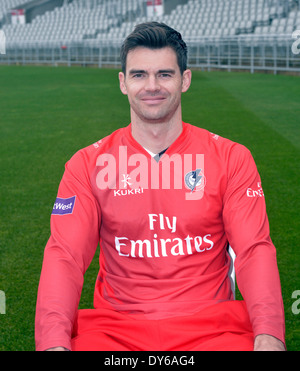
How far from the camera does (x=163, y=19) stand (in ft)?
80.7

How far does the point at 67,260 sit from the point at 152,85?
64 centimetres

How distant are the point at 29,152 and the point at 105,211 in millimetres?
5660

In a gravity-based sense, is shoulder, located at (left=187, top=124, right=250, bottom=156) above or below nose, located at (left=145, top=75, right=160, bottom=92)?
below

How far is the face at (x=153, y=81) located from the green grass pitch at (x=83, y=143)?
146cm

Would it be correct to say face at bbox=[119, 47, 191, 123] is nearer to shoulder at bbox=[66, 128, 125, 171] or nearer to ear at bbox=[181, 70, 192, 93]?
ear at bbox=[181, 70, 192, 93]

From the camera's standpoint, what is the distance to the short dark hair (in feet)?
6.55

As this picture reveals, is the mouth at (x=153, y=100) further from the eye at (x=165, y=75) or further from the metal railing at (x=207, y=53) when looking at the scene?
the metal railing at (x=207, y=53)

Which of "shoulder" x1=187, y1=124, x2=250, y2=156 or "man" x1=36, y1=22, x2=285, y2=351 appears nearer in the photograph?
"man" x1=36, y1=22, x2=285, y2=351

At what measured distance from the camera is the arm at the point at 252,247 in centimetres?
173

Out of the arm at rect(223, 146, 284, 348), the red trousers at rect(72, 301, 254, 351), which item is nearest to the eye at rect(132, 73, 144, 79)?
the arm at rect(223, 146, 284, 348)

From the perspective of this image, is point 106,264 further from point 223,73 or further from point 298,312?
point 223,73

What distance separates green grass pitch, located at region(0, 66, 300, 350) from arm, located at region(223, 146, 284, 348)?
3.77ft

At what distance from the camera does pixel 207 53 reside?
19.3 metres
